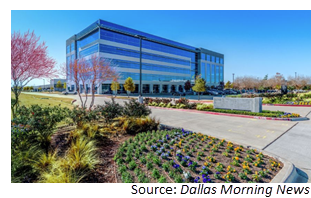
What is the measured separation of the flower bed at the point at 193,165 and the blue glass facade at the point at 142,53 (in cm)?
3152

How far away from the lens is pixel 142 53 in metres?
51.8

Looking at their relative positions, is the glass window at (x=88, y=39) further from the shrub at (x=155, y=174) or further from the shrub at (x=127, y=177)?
the shrub at (x=155, y=174)

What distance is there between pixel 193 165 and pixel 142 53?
51.0 m

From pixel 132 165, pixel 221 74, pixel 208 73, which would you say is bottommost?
pixel 132 165

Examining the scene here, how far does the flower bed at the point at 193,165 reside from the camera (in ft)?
10.5

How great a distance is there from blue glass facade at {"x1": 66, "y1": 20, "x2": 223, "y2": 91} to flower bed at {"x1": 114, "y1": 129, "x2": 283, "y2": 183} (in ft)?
103

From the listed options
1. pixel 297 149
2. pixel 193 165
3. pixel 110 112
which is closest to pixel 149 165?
pixel 193 165

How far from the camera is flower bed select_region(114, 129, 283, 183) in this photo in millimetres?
3197

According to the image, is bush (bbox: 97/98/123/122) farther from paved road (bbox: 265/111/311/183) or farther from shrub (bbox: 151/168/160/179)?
paved road (bbox: 265/111/311/183)

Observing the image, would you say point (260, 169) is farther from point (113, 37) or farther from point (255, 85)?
point (113, 37)

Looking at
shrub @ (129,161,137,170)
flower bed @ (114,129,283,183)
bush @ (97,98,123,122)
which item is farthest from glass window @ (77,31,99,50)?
shrub @ (129,161,137,170)

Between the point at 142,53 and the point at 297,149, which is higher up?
the point at 142,53

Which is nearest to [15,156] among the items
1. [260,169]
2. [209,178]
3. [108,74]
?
[209,178]

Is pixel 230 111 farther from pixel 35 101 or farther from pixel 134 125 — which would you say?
pixel 35 101
